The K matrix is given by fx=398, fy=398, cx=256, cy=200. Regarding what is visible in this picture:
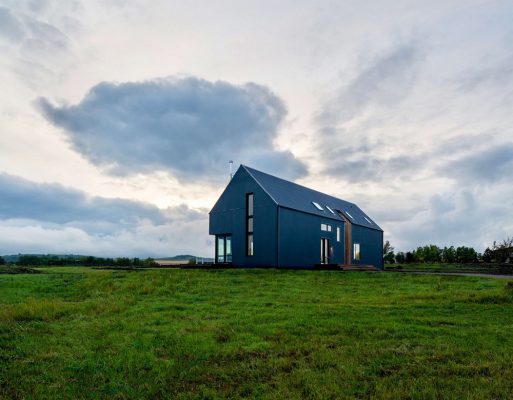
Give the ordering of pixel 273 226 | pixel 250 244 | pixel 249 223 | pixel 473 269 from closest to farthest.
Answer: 1. pixel 273 226
2. pixel 250 244
3. pixel 249 223
4. pixel 473 269

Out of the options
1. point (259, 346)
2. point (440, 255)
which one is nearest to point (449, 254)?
point (440, 255)

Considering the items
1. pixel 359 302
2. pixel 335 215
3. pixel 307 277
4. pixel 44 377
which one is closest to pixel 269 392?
pixel 44 377

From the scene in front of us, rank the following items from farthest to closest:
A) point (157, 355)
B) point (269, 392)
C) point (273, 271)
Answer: point (273, 271), point (157, 355), point (269, 392)

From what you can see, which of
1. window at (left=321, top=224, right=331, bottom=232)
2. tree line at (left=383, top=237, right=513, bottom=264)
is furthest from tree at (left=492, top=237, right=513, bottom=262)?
window at (left=321, top=224, right=331, bottom=232)

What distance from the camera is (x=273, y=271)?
1129 inches

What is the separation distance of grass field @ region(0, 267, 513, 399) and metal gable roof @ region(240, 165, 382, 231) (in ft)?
63.3

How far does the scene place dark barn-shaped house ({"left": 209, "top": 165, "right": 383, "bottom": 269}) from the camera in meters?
34.6

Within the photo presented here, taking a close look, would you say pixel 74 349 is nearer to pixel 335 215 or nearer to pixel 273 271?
pixel 273 271

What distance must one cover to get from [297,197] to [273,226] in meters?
6.71

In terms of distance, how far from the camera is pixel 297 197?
131 ft

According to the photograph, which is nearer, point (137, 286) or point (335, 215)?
point (137, 286)

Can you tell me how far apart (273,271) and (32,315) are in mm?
17784

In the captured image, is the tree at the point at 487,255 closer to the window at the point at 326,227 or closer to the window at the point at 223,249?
the window at the point at 326,227

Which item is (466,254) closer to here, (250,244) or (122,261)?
(250,244)
